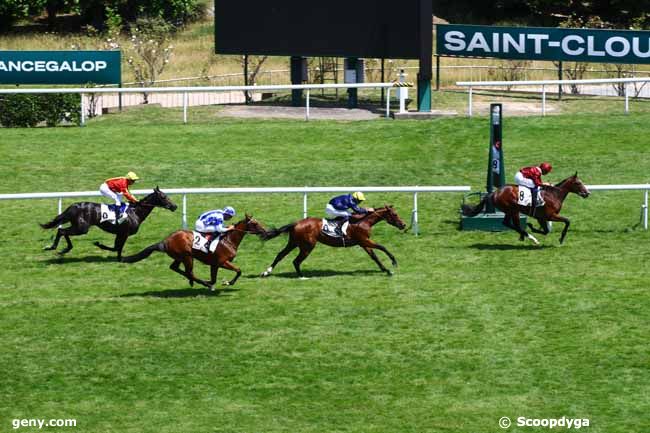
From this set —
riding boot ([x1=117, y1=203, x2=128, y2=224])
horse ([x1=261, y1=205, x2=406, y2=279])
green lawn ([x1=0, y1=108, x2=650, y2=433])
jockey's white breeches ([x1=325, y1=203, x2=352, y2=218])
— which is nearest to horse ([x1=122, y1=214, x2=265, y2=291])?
green lawn ([x1=0, y1=108, x2=650, y2=433])

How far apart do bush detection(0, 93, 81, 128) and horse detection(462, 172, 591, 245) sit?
12554 millimetres

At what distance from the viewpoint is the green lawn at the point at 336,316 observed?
14688 mm

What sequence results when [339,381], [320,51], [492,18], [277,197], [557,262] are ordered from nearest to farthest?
[339,381] → [557,262] → [277,197] → [320,51] → [492,18]

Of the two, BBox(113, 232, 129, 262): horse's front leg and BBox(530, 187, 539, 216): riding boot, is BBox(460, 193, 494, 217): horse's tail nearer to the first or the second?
BBox(530, 187, 539, 216): riding boot

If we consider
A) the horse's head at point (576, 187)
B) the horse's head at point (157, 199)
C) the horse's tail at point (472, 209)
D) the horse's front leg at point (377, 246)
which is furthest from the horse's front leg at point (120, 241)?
the horse's head at point (576, 187)

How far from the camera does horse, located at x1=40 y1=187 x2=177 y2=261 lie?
21016 mm

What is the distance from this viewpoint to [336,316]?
17781 millimetres

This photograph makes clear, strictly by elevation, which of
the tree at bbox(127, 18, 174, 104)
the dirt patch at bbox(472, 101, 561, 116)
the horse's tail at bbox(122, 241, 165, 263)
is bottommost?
the horse's tail at bbox(122, 241, 165, 263)

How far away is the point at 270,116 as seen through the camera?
31.7 meters

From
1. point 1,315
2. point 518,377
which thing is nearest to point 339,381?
point 518,377

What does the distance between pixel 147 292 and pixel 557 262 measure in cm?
613

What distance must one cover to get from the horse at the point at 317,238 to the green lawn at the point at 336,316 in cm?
30

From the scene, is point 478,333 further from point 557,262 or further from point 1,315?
point 1,315

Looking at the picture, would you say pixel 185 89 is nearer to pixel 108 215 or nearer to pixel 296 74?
pixel 296 74
